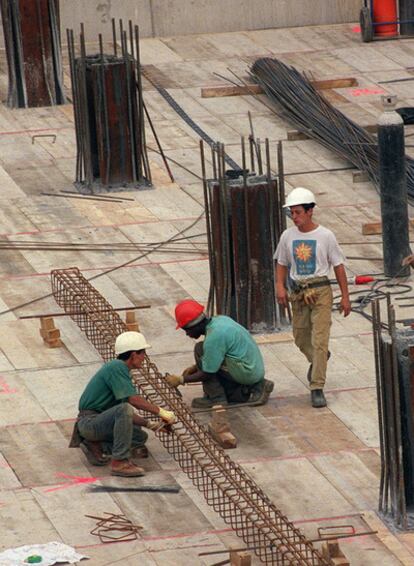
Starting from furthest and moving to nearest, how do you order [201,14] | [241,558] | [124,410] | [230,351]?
[201,14]
[230,351]
[124,410]
[241,558]

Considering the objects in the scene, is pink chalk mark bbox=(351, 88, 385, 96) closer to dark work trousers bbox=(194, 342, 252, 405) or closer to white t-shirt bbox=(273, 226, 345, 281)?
white t-shirt bbox=(273, 226, 345, 281)

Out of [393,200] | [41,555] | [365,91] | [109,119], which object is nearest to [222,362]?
[41,555]

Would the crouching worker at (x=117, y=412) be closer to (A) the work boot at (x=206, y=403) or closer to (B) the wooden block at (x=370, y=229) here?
(A) the work boot at (x=206, y=403)

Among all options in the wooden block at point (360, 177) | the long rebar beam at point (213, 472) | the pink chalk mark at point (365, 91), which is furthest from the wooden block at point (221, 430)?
the pink chalk mark at point (365, 91)

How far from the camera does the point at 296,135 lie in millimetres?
23172

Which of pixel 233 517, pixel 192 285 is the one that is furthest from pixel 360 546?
pixel 192 285

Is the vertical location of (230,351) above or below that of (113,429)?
above

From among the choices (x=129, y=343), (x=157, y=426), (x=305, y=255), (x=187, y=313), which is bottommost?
(x=157, y=426)

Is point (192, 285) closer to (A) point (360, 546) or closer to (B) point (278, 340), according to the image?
(B) point (278, 340)

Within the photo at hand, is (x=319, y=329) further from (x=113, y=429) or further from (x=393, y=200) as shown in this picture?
(x=393, y=200)

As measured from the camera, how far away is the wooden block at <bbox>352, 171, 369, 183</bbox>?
21.5 m

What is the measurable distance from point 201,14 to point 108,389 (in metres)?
15.2

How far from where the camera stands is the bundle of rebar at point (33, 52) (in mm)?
23969

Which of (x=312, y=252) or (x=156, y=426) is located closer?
(x=156, y=426)
